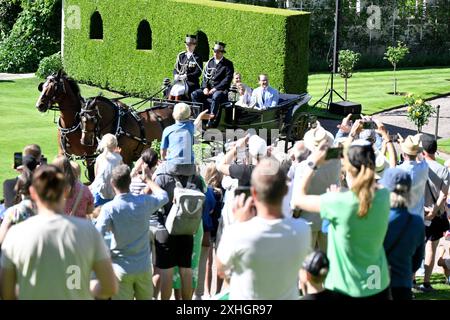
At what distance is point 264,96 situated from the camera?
60.3 feet

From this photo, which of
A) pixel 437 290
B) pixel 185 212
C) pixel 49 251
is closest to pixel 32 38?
pixel 437 290

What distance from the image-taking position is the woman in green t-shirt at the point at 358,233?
701cm

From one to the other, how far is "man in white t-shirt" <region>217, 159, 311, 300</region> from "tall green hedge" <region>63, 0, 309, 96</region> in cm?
1837

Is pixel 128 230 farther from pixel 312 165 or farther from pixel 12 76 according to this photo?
pixel 12 76

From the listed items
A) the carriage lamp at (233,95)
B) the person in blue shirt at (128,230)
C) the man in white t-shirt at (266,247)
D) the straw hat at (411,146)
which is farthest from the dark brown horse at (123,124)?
the man in white t-shirt at (266,247)

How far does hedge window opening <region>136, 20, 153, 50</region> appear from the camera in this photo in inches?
1121

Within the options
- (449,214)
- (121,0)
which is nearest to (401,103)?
(121,0)

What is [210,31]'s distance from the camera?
2620cm

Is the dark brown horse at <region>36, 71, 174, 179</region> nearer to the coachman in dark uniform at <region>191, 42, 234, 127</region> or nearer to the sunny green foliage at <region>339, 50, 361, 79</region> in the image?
the coachman in dark uniform at <region>191, 42, 234, 127</region>

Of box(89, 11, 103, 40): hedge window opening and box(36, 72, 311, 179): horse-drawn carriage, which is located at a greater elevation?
box(89, 11, 103, 40): hedge window opening

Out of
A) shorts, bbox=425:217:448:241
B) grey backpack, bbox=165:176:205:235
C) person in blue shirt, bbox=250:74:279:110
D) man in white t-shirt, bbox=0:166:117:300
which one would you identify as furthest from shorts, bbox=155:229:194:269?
person in blue shirt, bbox=250:74:279:110

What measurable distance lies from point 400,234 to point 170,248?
289 cm

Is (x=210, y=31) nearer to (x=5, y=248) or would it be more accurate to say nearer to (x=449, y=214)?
(x=449, y=214)
